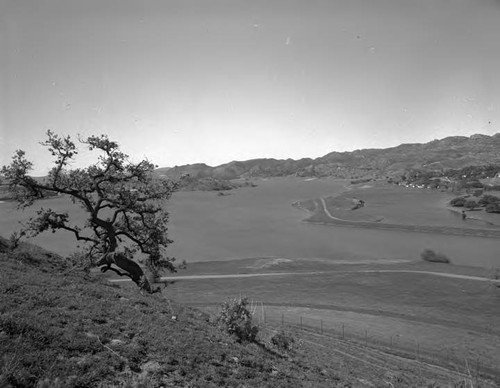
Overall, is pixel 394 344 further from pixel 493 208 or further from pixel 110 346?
pixel 493 208

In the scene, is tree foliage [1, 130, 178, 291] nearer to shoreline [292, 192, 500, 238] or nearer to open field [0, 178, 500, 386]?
open field [0, 178, 500, 386]

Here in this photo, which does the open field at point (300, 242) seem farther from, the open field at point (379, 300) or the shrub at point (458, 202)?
the shrub at point (458, 202)

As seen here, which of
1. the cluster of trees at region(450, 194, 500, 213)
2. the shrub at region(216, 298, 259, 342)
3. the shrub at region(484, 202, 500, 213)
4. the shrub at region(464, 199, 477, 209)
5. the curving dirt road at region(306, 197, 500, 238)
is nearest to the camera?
the shrub at region(216, 298, 259, 342)

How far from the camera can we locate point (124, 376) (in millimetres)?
10359

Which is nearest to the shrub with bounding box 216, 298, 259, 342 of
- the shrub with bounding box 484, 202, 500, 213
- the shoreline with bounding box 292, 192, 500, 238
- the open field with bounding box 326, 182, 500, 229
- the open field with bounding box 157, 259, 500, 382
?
the open field with bounding box 157, 259, 500, 382

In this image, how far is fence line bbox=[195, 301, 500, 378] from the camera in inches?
1335

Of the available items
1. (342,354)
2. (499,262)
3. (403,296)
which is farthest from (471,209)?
(342,354)

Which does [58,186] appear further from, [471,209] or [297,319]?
[471,209]

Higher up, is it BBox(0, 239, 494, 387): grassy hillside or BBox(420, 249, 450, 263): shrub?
BBox(0, 239, 494, 387): grassy hillside

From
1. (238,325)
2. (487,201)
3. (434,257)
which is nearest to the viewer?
(238,325)

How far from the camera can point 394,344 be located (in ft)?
129

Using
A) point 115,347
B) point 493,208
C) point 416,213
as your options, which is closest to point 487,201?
point 493,208

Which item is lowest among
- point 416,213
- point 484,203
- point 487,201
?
point 416,213

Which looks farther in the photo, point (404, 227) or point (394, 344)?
point (404, 227)
